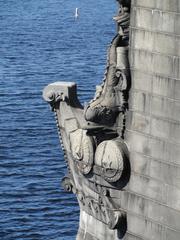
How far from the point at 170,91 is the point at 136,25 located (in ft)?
6.13

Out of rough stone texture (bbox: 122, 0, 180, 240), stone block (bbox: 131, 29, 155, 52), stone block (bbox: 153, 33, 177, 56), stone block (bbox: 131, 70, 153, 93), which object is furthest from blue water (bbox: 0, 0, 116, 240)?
stone block (bbox: 153, 33, 177, 56)

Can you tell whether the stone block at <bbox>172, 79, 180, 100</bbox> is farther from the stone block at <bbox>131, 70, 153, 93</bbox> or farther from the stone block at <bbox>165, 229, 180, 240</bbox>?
the stone block at <bbox>165, 229, 180, 240</bbox>

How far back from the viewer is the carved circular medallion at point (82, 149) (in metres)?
30.0

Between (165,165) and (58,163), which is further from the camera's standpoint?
(58,163)

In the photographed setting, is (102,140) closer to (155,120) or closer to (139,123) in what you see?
(139,123)

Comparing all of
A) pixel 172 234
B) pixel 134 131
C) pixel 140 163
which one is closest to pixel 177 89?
pixel 134 131

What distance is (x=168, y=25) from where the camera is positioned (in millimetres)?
27047

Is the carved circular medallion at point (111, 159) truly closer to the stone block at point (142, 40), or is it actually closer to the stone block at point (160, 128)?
the stone block at point (160, 128)

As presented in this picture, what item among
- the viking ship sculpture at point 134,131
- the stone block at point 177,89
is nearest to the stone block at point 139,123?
the viking ship sculpture at point 134,131

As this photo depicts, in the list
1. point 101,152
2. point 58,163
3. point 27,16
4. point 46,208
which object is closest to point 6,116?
point 58,163

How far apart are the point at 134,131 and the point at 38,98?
168 feet

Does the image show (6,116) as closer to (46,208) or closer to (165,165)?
(46,208)

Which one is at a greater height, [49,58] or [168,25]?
[168,25]

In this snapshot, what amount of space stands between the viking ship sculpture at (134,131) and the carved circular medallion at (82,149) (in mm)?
24
